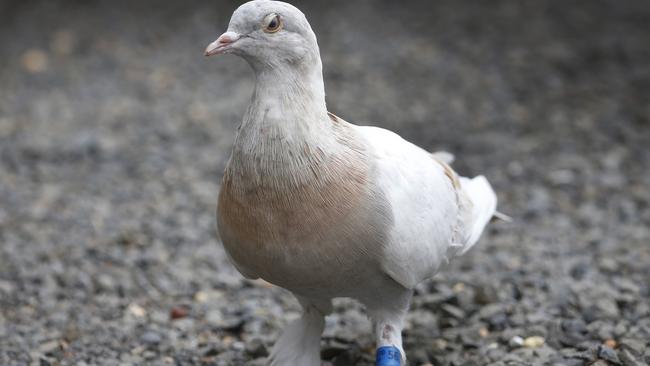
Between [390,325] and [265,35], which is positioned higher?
[265,35]

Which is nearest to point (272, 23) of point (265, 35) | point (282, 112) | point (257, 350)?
point (265, 35)

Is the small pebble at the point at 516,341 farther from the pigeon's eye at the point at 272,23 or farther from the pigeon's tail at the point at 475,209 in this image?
the pigeon's eye at the point at 272,23

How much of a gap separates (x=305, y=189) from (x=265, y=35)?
0.56 metres

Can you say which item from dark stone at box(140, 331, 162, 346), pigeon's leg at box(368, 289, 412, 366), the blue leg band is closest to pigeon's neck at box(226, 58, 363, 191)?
pigeon's leg at box(368, 289, 412, 366)

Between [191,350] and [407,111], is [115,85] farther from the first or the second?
[191,350]

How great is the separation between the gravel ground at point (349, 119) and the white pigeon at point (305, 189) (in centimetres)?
95

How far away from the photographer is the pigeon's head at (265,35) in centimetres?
300

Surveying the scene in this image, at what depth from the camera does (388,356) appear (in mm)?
3434

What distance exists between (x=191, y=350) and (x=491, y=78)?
555 cm

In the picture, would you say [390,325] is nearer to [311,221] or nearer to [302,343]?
[302,343]

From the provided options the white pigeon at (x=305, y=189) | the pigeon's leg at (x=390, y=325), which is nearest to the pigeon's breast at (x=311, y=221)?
the white pigeon at (x=305, y=189)

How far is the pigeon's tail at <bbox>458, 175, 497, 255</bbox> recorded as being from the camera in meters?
3.86

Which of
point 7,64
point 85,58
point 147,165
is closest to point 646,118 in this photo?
point 147,165

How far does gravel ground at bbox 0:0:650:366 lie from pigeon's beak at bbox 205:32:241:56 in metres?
1.71
